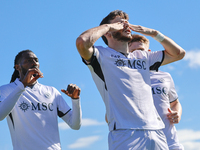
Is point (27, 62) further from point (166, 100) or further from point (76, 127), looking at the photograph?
point (166, 100)

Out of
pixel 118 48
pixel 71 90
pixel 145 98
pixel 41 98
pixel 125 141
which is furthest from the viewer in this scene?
pixel 41 98

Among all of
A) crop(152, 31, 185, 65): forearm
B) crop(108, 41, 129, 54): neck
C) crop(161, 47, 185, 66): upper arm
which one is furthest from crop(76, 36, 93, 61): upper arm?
crop(161, 47, 185, 66): upper arm

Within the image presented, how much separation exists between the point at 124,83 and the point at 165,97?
2.08 m

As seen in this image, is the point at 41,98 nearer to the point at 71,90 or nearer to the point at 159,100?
the point at 71,90

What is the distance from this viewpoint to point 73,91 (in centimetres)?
608

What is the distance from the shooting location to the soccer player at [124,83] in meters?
4.75

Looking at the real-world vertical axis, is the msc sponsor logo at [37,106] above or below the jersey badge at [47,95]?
below

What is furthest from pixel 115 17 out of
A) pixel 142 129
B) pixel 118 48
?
pixel 142 129

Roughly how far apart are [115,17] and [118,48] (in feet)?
1.88

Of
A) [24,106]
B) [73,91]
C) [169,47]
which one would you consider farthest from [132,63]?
[24,106]

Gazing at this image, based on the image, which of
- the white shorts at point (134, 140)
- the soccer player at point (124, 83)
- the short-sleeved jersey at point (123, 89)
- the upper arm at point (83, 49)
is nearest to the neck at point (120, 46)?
the soccer player at point (124, 83)

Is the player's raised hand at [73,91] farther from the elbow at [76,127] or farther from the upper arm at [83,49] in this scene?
the upper arm at [83,49]

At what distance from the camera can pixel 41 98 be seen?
21.5ft

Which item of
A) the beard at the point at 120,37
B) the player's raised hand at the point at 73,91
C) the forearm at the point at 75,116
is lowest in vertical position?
the forearm at the point at 75,116
